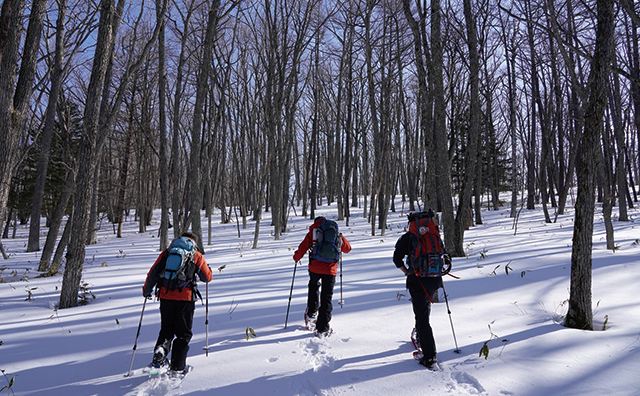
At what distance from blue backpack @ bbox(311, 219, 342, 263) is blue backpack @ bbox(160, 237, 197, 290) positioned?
1.75 metres

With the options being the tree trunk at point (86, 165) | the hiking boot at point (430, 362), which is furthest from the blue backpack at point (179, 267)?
the tree trunk at point (86, 165)

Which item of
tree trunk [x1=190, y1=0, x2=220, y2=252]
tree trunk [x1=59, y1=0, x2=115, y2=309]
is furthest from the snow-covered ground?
tree trunk [x1=190, y1=0, x2=220, y2=252]

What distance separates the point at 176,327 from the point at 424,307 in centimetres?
276

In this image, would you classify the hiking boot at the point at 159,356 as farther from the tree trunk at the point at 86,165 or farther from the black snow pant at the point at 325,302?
the tree trunk at the point at 86,165

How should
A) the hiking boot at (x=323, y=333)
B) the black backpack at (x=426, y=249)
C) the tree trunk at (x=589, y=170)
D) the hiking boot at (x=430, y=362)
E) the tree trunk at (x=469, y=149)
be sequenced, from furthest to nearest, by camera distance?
the tree trunk at (x=469, y=149) → the hiking boot at (x=323, y=333) → the tree trunk at (x=589, y=170) → the black backpack at (x=426, y=249) → the hiking boot at (x=430, y=362)

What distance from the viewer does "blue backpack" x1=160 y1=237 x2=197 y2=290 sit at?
3521 millimetres

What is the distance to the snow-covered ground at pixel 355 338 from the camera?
3367 mm

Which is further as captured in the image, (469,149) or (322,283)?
(469,149)

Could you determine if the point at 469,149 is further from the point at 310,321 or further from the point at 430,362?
the point at 430,362

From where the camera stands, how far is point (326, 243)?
187 inches

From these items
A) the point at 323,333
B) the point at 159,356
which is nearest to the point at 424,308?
the point at 323,333

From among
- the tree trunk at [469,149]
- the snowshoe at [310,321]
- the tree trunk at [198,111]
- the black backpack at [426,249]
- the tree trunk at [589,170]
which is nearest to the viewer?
the black backpack at [426,249]

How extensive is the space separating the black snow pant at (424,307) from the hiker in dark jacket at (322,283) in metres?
1.22

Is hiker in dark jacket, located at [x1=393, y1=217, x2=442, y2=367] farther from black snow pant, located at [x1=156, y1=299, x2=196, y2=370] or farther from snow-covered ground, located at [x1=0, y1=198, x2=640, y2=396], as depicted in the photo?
black snow pant, located at [x1=156, y1=299, x2=196, y2=370]
